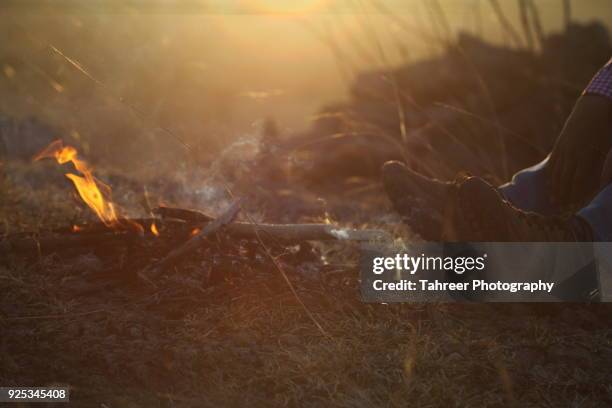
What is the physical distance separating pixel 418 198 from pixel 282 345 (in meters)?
1.20

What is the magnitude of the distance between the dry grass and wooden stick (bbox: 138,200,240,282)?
7 cm

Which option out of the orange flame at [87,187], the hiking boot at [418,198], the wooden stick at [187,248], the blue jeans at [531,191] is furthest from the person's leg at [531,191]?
the orange flame at [87,187]

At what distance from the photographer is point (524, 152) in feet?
22.9

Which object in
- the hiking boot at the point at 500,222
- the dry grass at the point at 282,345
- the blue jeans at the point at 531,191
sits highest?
the blue jeans at the point at 531,191

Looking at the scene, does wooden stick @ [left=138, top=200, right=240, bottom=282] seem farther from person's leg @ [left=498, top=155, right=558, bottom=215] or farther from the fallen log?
person's leg @ [left=498, top=155, right=558, bottom=215]

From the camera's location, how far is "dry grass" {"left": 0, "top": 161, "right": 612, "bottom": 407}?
229 cm

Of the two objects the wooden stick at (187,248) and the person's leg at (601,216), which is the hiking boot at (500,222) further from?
the wooden stick at (187,248)

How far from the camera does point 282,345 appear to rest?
8.51 feet

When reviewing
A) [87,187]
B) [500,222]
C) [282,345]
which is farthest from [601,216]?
[87,187]

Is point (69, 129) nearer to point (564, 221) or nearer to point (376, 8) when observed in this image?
point (376, 8)

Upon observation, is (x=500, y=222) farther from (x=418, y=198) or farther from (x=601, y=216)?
(x=418, y=198)

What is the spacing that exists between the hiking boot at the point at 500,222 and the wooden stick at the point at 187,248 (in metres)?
1.03

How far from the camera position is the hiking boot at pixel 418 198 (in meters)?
3.36

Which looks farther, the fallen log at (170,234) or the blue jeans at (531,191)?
the blue jeans at (531,191)
